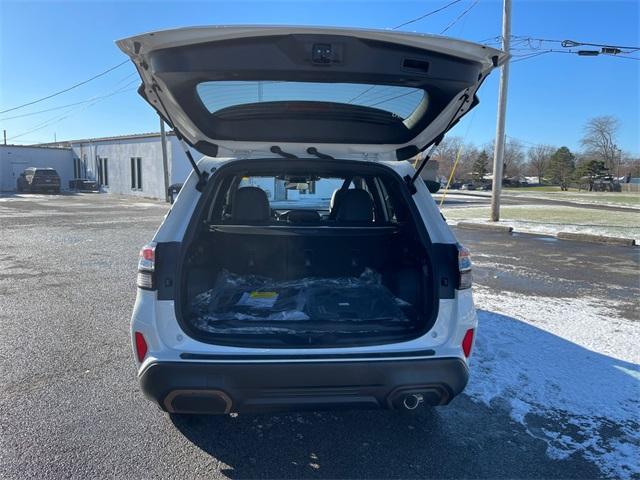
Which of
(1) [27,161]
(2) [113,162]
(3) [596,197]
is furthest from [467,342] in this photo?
(3) [596,197]

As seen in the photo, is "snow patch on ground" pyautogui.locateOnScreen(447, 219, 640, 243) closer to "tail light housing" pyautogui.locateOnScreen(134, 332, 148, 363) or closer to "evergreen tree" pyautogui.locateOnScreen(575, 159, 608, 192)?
"tail light housing" pyautogui.locateOnScreen(134, 332, 148, 363)

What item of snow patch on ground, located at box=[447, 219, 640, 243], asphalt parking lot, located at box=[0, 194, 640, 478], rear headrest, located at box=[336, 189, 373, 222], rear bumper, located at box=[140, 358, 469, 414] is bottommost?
asphalt parking lot, located at box=[0, 194, 640, 478]

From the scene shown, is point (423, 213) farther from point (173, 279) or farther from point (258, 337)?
point (173, 279)

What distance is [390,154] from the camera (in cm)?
311

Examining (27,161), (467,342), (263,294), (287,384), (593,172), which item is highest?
(593,172)

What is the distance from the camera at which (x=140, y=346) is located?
228 cm

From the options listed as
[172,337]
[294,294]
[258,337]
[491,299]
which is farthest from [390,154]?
[491,299]

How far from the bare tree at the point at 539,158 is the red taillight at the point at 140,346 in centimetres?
8739

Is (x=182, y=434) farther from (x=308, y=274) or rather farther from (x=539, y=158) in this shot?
(x=539, y=158)

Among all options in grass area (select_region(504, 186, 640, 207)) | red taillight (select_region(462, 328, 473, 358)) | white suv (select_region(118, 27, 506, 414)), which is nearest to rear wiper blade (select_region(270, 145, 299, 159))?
white suv (select_region(118, 27, 506, 414))

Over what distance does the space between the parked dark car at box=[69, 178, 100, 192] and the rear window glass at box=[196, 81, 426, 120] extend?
35643 millimetres

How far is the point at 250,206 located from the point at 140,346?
1500 millimetres

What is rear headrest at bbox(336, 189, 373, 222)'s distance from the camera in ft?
11.7

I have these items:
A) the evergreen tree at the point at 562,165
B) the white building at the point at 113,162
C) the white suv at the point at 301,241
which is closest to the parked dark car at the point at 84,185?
the white building at the point at 113,162
